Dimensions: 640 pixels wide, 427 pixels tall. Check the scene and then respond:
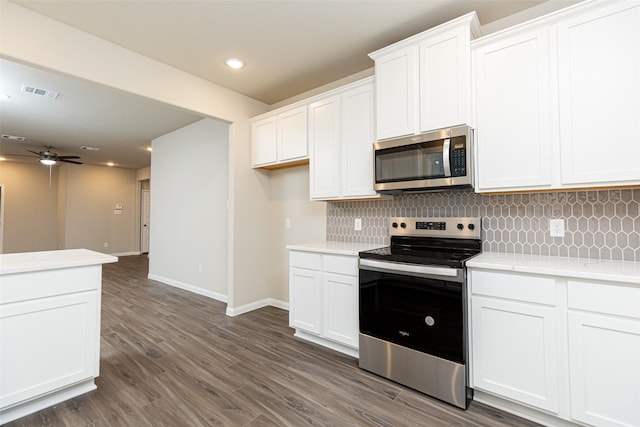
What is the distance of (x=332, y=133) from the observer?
297 centimetres

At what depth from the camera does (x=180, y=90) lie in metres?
3.18

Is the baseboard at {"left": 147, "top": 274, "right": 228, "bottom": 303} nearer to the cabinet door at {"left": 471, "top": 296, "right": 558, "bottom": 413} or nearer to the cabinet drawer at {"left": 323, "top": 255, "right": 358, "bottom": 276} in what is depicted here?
the cabinet drawer at {"left": 323, "top": 255, "right": 358, "bottom": 276}

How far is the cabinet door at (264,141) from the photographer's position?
359 cm

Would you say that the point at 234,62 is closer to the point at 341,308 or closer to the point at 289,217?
the point at 289,217

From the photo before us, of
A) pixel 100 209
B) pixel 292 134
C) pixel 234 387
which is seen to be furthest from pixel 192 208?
pixel 100 209

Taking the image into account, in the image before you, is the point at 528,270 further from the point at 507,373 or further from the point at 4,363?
the point at 4,363

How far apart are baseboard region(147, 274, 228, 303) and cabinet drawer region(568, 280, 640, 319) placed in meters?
3.95

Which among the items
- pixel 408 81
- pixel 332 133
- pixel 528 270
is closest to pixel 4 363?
pixel 332 133

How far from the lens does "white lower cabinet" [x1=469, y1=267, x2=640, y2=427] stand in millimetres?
1491

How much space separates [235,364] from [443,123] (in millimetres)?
2543

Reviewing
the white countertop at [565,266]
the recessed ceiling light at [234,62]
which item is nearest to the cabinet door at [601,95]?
the white countertop at [565,266]

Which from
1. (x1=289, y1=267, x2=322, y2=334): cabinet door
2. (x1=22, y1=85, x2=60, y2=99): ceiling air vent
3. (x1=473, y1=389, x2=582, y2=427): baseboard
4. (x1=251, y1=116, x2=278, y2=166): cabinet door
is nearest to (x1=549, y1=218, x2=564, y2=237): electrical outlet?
(x1=473, y1=389, x2=582, y2=427): baseboard

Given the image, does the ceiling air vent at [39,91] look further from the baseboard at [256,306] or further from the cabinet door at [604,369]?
the cabinet door at [604,369]

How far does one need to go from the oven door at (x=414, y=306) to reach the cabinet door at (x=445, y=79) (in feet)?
3.64
